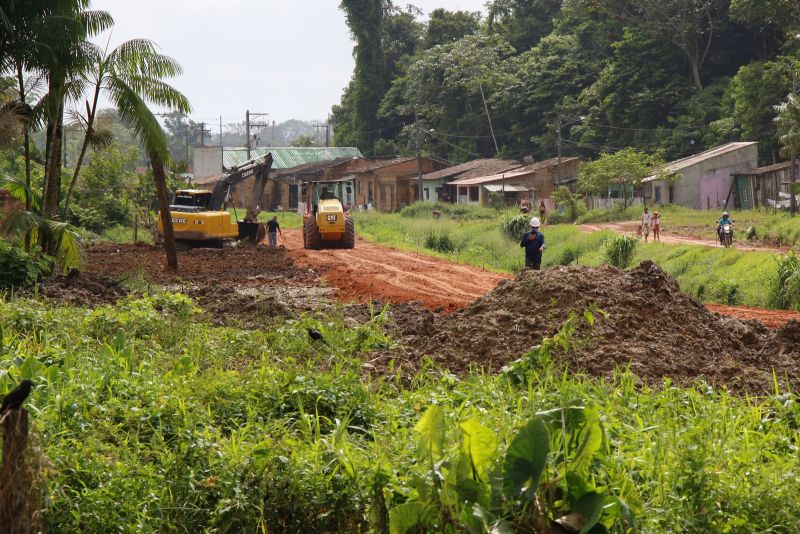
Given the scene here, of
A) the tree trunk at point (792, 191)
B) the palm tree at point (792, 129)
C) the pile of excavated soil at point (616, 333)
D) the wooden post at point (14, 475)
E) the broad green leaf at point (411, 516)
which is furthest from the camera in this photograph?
the tree trunk at point (792, 191)

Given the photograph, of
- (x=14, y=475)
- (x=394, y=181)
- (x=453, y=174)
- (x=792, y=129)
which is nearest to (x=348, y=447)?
(x=14, y=475)

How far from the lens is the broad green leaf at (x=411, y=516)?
17.9 ft

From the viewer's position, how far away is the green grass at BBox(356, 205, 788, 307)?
21.3m

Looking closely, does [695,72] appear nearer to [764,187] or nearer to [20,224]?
[764,187]

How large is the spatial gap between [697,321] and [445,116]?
67479mm

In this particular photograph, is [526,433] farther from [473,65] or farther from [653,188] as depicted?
[473,65]

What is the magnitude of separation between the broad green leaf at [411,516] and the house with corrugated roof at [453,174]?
60.1 metres

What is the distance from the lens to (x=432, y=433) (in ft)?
18.7

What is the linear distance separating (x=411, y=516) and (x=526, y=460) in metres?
0.71

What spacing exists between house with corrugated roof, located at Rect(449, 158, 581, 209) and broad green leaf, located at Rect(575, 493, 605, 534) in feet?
180

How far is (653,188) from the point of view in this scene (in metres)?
53.8

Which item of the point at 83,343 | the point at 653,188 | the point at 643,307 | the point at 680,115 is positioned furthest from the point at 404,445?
the point at 680,115

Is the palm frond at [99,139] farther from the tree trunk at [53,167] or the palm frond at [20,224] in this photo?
the palm frond at [20,224]

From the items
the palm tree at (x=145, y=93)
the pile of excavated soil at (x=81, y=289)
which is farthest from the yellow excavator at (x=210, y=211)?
A: the pile of excavated soil at (x=81, y=289)
